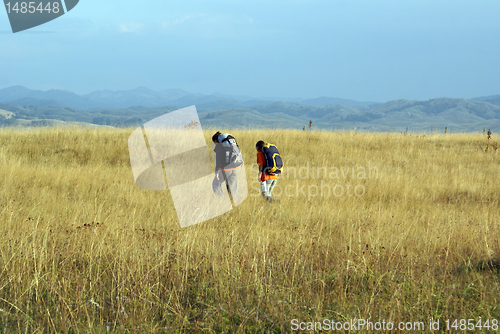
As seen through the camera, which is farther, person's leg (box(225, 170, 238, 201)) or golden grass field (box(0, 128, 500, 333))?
person's leg (box(225, 170, 238, 201))

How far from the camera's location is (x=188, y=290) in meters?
3.39

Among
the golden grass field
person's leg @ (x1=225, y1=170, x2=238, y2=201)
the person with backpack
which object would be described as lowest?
the golden grass field

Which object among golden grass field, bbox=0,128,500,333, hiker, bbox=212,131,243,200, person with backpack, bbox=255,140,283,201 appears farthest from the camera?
person with backpack, bbox=255,140,283,201

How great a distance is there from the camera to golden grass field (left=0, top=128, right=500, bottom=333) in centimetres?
293

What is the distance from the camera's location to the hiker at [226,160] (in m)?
6.90

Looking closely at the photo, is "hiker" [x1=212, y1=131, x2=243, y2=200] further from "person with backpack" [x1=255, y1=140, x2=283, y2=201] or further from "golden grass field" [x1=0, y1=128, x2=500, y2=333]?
"golden grass field" [x1=0, y1=128, x2=500, y2=333]

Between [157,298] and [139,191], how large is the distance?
18.3ft

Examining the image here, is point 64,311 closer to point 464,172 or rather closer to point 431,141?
point 464,172

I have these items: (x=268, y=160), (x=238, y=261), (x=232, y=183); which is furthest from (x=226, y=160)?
(x=238, y=261)

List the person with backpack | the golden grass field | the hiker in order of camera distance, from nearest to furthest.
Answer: the golden grass field
the hiker
the person with backpack

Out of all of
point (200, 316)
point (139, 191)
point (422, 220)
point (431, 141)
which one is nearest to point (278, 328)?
point (200, 316)

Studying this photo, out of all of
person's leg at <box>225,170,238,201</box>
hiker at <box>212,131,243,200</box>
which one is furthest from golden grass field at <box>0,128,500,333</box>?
hiker at <box>212,131,243,200</box>

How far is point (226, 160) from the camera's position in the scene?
7.00 metres

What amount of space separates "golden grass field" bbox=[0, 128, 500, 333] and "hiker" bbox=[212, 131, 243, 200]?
0.62m
